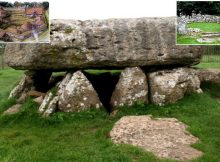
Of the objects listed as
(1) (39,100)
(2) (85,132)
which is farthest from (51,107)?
(2) (85,132)

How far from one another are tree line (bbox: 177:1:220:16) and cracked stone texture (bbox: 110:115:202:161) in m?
3.23

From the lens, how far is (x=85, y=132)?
13.8 meters

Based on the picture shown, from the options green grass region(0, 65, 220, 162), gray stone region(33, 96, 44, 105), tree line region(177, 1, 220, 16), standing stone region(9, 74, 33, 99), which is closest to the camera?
green grass region(0, 65, 220, 162)

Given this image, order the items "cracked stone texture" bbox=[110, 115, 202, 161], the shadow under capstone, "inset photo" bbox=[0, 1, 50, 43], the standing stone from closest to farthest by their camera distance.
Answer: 1. "cracked stone texture" bbox=[110, 115, 202, 161]
2. "inset photo" bbox=[0, 1, 50, 43]
3. the shadow under capstone
4. the standing stone

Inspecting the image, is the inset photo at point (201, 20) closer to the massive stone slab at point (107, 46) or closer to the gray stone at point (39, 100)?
the massive stone slab at point (107, 46)

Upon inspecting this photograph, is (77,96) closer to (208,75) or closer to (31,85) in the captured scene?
(31,85)

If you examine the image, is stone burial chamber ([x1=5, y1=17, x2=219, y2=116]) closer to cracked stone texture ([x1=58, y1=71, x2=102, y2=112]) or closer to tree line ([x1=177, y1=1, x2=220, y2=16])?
cracked stone texture ([x1=58, y1=71, x2=102, y2=112])

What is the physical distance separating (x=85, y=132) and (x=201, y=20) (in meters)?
4.62

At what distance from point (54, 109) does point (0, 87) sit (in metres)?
10.8

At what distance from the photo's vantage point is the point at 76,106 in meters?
15.2

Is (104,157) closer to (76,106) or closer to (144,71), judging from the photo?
(76,106)

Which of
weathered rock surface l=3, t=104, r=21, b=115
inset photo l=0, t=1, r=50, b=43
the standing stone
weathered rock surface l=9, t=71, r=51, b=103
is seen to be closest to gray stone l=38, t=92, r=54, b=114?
weathered rock surface l=3, t=104, r=21, b=115

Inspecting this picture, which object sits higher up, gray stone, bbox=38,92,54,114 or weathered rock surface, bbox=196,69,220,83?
gray stone, bbox=38,92,54,114

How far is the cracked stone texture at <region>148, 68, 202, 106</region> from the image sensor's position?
1577 centimetres
